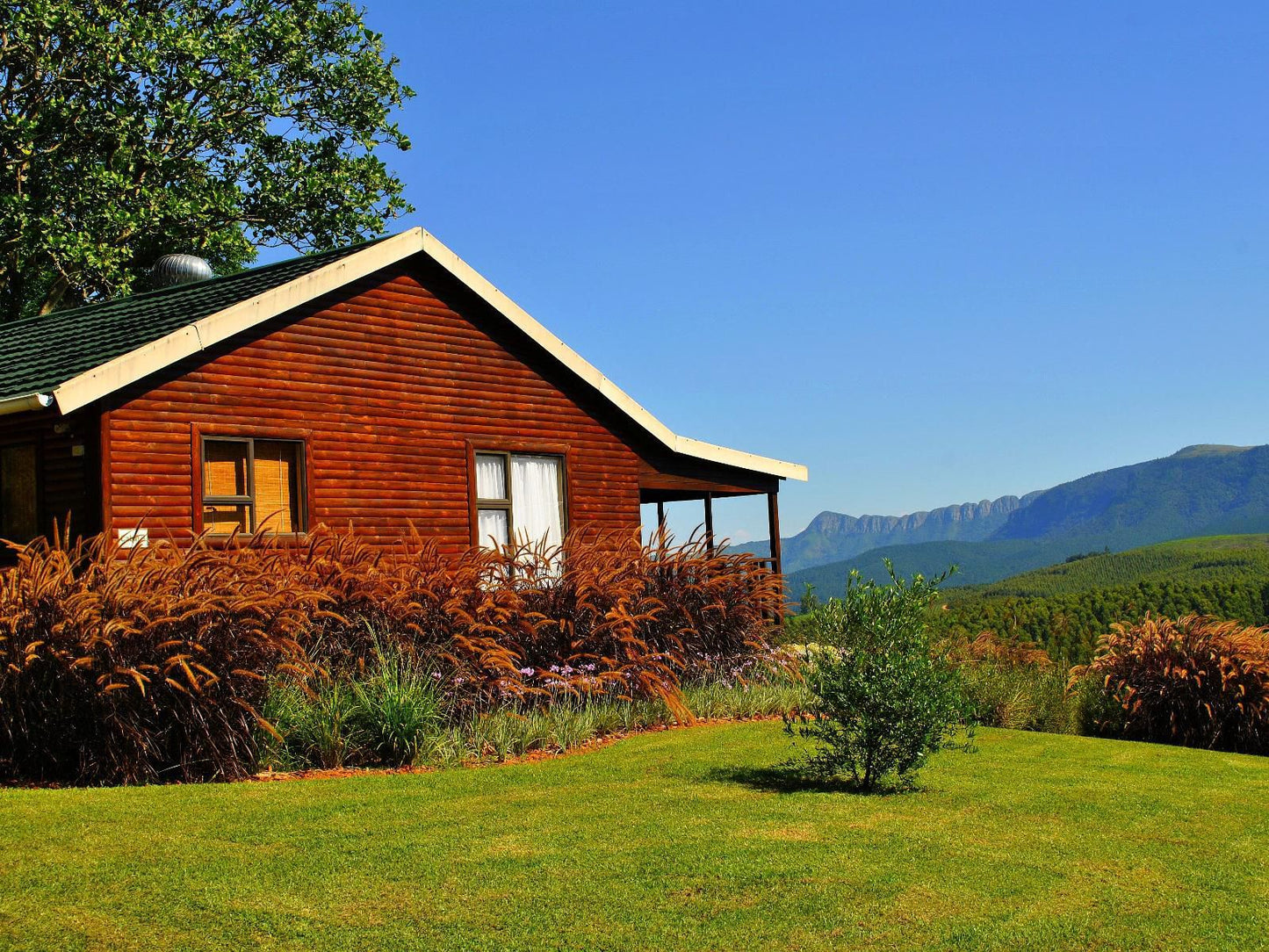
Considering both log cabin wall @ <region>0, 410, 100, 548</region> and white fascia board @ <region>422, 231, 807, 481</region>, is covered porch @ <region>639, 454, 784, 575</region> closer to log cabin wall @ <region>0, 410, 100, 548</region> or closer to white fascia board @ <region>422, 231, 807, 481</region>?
white fascia board @ <region>422, 231, 807, 481</region>

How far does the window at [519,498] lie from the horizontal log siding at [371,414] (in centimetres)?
23

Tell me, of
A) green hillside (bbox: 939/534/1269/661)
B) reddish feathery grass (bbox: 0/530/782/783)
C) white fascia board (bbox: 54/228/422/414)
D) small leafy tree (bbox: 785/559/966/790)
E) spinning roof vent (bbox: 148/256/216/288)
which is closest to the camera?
small leafy tree (bbox: 785/559/966/790)

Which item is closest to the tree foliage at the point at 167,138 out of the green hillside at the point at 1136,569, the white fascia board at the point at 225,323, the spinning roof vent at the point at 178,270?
the spinning roof vent at the point at 178,270

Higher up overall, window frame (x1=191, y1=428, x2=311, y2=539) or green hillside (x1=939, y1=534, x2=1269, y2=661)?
window frame (x1=191, y1=428, x2=311, y2=539)

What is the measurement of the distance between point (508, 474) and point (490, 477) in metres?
0.27

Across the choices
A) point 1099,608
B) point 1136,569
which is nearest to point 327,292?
point 1099,608

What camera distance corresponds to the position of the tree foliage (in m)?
24.5

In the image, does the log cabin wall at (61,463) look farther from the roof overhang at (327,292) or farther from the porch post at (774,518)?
the porch post at (774,518)

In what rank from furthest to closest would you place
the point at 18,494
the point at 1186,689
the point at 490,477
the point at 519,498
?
the point at 519,498
the point at 490,477
the point at 18,494
the point at 1186,689

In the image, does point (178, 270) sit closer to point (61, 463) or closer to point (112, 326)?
point (112, 326)

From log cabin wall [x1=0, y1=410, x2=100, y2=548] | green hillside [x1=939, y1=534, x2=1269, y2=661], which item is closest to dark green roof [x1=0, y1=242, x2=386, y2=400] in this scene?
log cabin wall [x1=0, y1=410, x2=100, y2=548]

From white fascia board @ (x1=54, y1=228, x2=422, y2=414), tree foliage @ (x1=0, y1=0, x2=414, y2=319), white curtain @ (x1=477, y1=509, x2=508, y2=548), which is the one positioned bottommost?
white curtain @ (x1=477, y1=509, x2=508, y2=548)

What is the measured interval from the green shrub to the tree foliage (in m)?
20.3

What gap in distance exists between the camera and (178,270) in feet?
62.1
